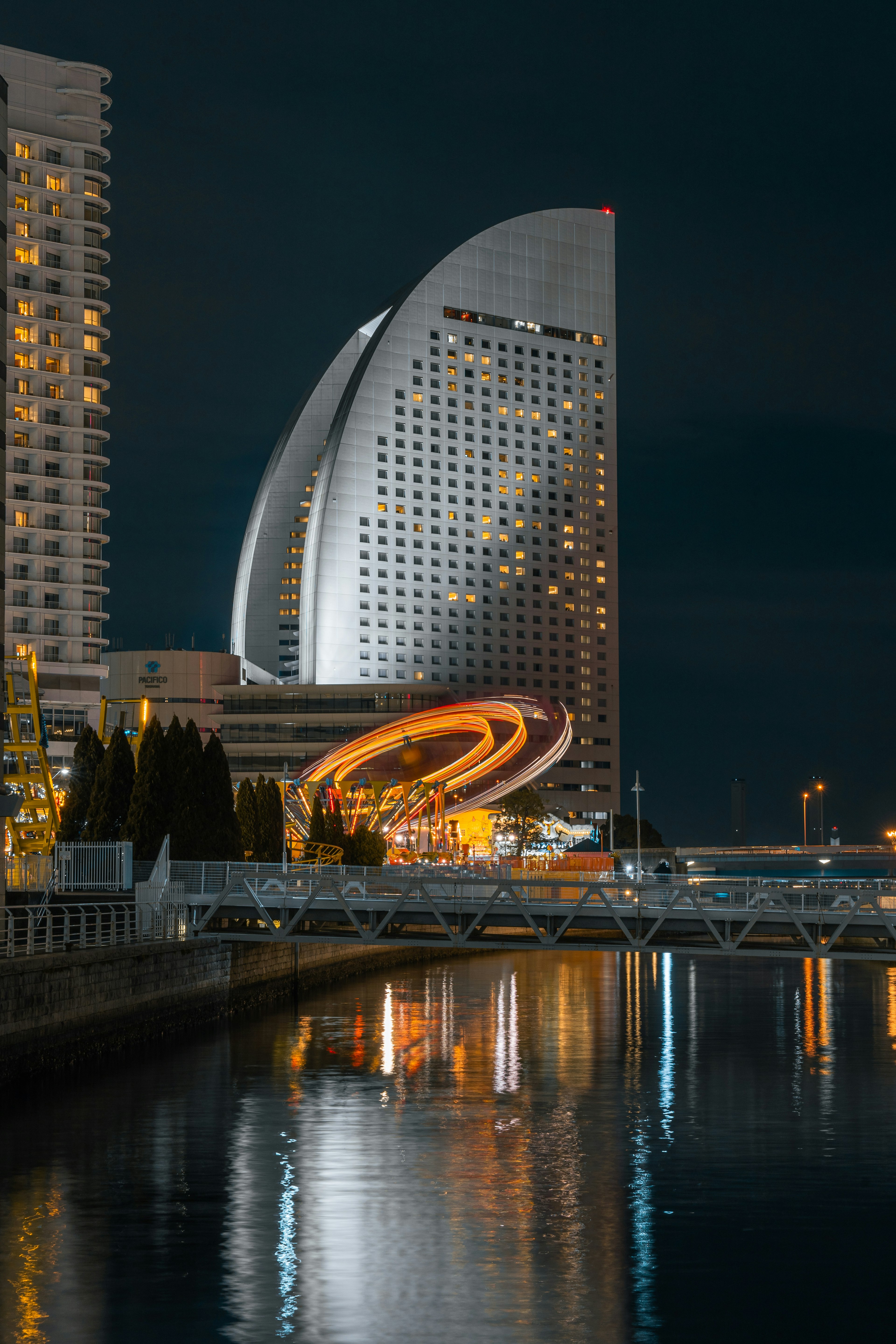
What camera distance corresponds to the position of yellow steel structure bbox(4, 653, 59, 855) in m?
74.8

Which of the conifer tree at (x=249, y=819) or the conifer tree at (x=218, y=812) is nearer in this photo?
the conifer tree at (x=218, y=812)

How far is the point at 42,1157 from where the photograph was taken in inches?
1286

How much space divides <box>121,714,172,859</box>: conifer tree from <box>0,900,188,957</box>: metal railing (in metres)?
8.22

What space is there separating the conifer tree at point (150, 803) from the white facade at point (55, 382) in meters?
65.5

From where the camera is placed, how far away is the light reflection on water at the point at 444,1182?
23.6 m

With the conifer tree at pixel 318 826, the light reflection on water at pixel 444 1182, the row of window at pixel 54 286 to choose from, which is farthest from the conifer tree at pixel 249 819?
the row of window at pixel 54 286

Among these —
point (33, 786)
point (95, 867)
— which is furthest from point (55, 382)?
point (95, 867)

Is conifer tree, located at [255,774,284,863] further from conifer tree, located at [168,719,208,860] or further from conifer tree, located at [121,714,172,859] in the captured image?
conifer tree, located at [121,714,172,859]

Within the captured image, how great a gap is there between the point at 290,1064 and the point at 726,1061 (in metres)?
13.0

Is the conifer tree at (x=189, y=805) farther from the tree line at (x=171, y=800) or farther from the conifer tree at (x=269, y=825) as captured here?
the conifer tree at (x=269, y=825)

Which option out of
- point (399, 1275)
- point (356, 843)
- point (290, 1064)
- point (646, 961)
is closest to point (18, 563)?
point (356, 843)

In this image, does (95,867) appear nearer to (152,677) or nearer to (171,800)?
(171,800)

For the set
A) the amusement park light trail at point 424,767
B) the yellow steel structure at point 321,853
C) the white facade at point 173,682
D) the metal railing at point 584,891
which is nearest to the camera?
the metal railing at point 584,891

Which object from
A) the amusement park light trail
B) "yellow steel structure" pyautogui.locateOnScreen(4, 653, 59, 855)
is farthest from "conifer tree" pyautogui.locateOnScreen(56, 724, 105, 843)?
the amusement park light trail
